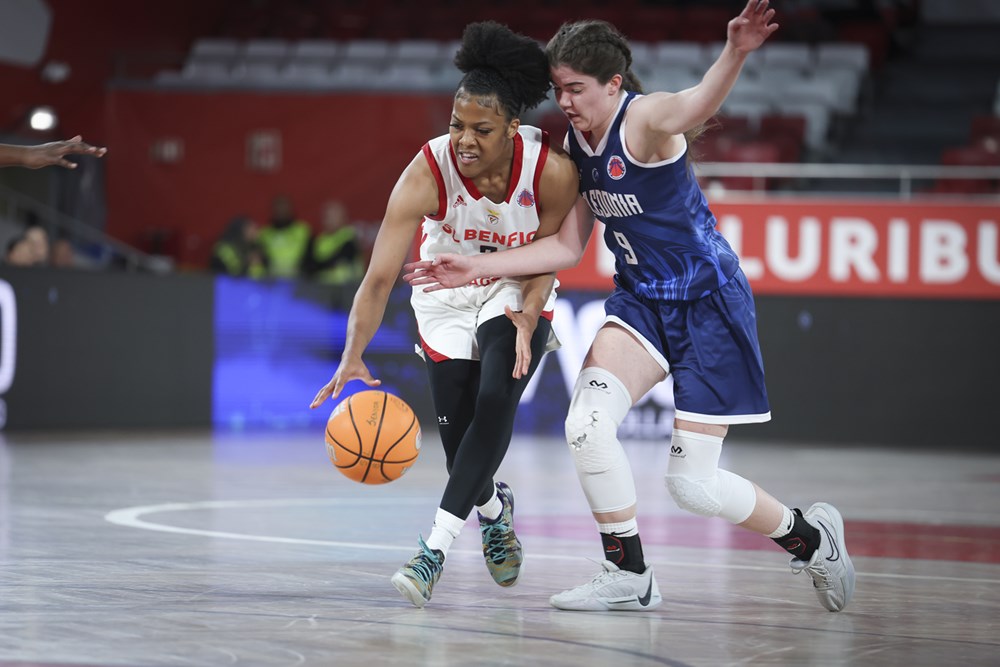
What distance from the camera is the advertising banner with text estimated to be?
13352mm

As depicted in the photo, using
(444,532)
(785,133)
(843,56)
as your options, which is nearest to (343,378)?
(444,532)

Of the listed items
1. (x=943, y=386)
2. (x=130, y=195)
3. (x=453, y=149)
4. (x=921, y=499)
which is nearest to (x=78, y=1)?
(x=130, y=195)

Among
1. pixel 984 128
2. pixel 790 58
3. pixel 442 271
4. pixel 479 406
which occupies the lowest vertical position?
pixel 479 406

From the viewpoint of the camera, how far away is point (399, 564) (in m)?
5.83

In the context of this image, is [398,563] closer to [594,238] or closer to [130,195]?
[594,238]

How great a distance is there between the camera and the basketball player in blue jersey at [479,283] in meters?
4.98

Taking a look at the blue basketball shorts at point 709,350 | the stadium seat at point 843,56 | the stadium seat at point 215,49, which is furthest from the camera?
the stadium seat at point 215,49

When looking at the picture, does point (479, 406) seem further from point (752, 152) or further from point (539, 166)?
point (752, 152)

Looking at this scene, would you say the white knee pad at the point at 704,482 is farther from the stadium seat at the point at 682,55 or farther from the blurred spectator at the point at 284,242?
the stadium seat at the point at 682,55

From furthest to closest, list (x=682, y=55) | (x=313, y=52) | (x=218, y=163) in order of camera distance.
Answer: (x=313, y=52)
(x=218, y=163)
(x=682, y=55)

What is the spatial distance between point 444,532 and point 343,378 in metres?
0.63

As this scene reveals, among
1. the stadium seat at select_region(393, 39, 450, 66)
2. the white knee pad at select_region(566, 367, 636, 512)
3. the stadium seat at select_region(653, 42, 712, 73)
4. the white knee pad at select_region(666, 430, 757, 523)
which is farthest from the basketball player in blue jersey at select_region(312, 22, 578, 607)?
the stadium seat at select_region(393, 39, 450, 66)

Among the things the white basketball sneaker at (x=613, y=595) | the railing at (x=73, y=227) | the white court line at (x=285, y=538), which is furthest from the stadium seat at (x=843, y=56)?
the white basketball sneaker at (x=613, y=595)

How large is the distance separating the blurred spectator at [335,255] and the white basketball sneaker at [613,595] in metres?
9.91
